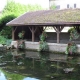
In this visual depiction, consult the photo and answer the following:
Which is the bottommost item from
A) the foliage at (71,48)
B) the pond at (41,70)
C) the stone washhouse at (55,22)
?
the pond at (41,70)

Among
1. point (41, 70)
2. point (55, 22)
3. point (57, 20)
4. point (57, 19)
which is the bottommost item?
point (41, 70)

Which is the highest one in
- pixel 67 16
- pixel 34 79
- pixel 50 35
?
pixel 67 16

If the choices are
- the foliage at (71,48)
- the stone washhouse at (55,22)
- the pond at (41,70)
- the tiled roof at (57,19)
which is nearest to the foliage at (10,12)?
the stone washhouse at (55,22)

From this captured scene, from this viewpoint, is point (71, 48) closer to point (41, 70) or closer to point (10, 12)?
point (41, 70)

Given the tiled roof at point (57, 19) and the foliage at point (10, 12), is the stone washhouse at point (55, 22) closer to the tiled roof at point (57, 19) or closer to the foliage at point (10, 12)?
the tiled roof at point (57, 19)

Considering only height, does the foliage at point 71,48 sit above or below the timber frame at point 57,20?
below

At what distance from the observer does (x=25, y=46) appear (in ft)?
74.2

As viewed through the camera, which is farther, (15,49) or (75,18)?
(15,49)

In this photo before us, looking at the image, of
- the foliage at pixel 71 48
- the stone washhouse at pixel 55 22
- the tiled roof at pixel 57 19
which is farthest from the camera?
the stone washhouse at pixel 55 22

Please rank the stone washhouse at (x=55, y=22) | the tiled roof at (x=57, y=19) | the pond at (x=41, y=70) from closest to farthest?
the pond at (x=41, y=70), the tiled roof at (x=57, y=19), the stone washhouse at (x=55, y=22)

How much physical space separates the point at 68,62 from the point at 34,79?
472 cm

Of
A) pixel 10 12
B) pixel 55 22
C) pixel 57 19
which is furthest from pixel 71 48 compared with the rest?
pixel 10 12

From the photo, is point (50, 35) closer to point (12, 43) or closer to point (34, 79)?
point (12, 43)

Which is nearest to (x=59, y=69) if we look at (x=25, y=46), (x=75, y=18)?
(x=75, y=18)
